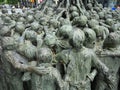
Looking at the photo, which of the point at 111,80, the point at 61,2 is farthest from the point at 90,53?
the point at 61,2

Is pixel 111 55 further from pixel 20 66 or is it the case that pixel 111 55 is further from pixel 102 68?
pixel 20 66

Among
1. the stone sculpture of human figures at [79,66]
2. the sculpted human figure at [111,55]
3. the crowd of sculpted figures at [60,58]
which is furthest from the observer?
the sculpted human figure at [111,55]

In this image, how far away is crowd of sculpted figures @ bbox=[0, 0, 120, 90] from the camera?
4320 millimetres

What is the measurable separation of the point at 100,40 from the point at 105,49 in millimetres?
417

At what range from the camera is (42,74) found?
4262 mm

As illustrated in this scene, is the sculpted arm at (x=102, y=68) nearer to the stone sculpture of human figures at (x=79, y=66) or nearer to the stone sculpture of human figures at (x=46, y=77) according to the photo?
the stone sculpture of human figures at (x=79, y=66)

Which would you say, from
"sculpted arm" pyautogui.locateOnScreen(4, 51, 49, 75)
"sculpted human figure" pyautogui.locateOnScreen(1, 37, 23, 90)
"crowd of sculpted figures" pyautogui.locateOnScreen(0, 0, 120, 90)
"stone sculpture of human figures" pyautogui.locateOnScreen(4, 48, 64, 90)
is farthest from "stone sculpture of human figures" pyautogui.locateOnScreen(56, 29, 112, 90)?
"sculpted human figure" pyautogui.locateOnScreen(1, 37, 23, 90)

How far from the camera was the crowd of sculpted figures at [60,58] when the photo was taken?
14.2ft

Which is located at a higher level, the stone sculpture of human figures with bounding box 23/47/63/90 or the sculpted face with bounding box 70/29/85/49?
the sculpted face with bounding box 70/29/85/49

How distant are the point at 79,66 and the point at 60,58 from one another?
1.03 feet

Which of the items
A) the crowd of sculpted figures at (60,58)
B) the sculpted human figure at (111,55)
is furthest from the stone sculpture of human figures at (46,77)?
the sculpted human figure at (111,55)

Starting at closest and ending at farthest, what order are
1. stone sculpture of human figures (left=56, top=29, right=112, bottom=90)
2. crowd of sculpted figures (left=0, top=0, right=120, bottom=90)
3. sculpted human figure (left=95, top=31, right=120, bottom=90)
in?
crowd of sculpted figures (left=0, top=0, right=120, bottom=90)
stone sculpture of human figures (left=56, top=29, right=112, bottom=90)
sculpted human figure (left=95, top=31, right=120, bottom=90)

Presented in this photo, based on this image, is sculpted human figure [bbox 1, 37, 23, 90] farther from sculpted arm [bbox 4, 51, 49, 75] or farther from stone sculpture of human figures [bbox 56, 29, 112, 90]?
stone sculpture of human figures [bbox 56, 29, 112, 90]

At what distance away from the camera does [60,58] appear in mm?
4488
